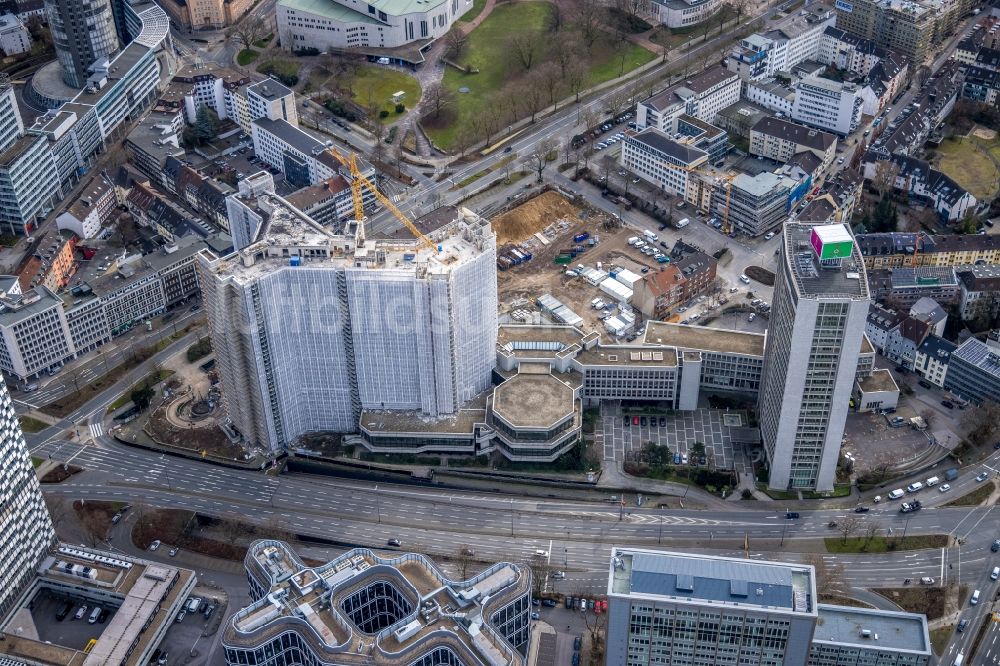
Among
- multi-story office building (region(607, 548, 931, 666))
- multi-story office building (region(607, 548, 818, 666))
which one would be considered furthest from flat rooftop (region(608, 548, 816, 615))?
multi-story office building (region(607, 548, 931, 666))

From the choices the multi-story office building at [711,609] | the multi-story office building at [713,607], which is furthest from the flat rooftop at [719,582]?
the multi-story office building at [711,609]

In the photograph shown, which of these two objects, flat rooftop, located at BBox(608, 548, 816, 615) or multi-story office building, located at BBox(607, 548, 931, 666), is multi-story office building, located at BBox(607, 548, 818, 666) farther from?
multi-story office building, located at BBox(607, 548, 931, 666)

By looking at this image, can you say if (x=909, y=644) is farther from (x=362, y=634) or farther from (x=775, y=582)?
(x=362, y=634)

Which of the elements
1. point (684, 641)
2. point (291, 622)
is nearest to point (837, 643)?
point (684, 641)

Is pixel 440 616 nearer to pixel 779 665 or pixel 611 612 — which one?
pixel 611 612

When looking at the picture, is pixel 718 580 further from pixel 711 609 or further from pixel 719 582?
pixel 711 609

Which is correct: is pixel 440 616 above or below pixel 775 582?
below

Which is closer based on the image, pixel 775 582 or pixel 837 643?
pixel 775 582

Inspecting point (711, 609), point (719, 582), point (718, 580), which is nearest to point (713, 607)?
point (711, 609)
